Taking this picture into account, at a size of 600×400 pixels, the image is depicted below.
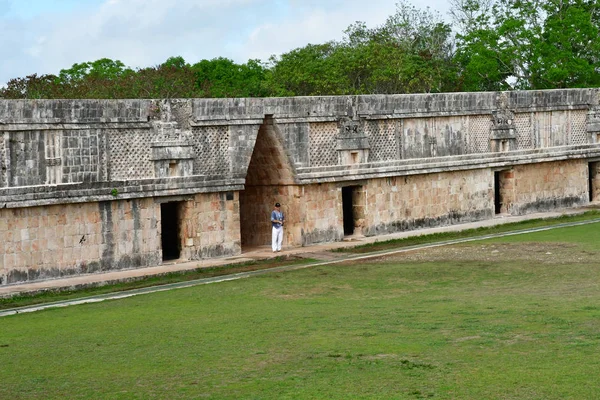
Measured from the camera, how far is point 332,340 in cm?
980

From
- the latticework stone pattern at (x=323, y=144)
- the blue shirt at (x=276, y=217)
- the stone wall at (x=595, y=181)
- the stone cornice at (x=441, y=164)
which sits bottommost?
the blue shirt at (x=276, y=217)

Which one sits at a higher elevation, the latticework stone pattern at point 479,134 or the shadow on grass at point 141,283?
the latticework stone pattern at point 479,134

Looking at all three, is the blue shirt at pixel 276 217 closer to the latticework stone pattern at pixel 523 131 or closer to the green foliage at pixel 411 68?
the latticework stone pattern at pixel 523 131

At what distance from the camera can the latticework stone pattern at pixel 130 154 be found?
17.3 m

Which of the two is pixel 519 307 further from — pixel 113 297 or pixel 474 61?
pixel 474 61

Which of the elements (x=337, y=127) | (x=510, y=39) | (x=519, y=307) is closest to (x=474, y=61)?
(x=510, y=39)

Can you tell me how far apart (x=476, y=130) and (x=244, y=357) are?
15.9 meters

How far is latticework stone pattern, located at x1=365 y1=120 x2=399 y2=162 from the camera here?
21.5 metres

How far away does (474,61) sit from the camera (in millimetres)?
41438

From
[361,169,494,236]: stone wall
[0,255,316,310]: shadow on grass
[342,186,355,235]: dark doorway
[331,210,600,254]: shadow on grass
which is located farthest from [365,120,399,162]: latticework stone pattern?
[0,255,316,310]: shadow on grass

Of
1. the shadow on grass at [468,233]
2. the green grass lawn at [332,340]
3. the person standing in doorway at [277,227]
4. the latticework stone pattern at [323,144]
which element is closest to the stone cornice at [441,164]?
the latticework stone pattern at [323,144]

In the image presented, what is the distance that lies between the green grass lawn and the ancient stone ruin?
3.10m

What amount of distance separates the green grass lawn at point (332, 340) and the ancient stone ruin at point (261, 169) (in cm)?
310

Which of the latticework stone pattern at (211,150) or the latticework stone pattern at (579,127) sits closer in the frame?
the latticework stone pattern at (211,150)
